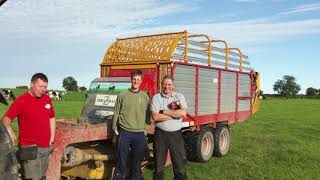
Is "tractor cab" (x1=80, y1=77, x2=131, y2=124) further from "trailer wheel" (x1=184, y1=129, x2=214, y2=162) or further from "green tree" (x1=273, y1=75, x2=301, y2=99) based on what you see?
"green tree" (x1=273, y1=75, x2=301, y2=99)

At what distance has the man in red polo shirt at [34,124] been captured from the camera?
5.28 meters

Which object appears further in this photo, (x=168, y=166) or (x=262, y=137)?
(x=262, y=137)

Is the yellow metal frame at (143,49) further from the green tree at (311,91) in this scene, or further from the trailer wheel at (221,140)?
the green tree at (311,91)

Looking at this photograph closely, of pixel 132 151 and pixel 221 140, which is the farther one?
pixel 221 140

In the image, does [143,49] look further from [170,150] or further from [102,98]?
[170,150]

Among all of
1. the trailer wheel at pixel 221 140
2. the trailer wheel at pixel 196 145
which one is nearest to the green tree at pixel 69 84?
the trailer wheel at pixel 221 140

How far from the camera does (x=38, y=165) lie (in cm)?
541

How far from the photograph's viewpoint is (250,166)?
9.76 meters

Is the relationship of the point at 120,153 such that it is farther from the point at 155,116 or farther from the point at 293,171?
the point at 293,171

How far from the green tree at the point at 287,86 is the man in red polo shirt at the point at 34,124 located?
155791 millimetres

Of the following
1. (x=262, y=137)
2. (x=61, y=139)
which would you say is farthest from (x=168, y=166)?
(x=262, y=137)

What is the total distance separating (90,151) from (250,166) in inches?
170

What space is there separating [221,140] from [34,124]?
668 centimetres

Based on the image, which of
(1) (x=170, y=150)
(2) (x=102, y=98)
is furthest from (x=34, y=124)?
(2) (x=102, y=98)
